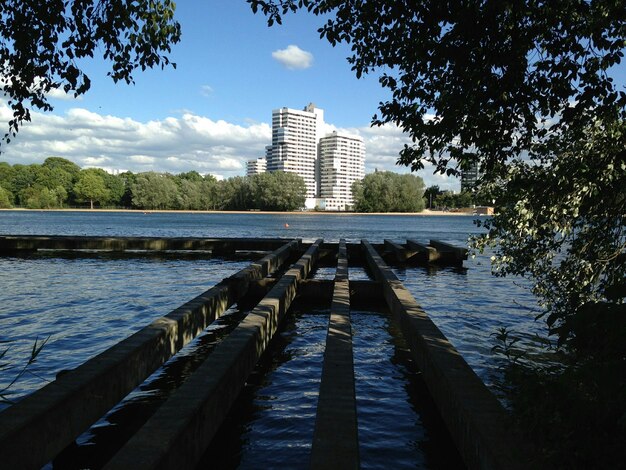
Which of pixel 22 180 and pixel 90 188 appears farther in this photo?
pixel 22 180

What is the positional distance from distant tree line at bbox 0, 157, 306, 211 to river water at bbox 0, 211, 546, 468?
162 metres

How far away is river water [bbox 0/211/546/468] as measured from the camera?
6461 millimetres

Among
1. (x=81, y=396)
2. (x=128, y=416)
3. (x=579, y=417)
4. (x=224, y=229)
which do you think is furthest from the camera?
(x=224, y=229)

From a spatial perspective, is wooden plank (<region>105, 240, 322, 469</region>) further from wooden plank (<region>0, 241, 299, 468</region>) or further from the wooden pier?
wooden plank (<region>0, 241, 299, 468</region>)

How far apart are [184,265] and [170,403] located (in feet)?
73.8

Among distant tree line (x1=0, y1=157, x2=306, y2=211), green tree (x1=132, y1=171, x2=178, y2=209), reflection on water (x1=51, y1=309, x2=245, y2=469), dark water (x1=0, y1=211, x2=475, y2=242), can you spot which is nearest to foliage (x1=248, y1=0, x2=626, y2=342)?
reflection on water (x1=51, y1=309, x2=245, y2=469)

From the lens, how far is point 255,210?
198250 mm

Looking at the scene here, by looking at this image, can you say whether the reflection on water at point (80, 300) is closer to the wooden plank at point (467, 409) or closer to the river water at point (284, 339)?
the river water at point (284, 339)

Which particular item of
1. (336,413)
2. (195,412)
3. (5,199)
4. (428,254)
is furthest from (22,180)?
(336,413)

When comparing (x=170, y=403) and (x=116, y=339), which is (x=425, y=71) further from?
(x=116, y=339)

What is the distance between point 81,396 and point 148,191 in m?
197

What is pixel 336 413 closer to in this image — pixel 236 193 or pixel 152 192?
pixel 236 193

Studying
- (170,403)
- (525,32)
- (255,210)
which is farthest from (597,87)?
(255,210)

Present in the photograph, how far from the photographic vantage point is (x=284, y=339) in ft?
37.9
